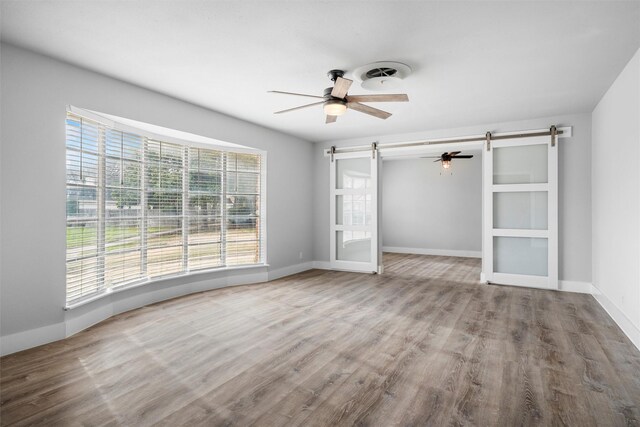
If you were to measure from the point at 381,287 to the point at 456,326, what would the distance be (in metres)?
1.91

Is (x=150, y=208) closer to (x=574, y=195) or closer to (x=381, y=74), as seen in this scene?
(x=381, y=74)

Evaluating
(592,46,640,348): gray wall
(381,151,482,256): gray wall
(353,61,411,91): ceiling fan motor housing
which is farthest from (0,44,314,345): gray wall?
(381,151,482,256): gray wall

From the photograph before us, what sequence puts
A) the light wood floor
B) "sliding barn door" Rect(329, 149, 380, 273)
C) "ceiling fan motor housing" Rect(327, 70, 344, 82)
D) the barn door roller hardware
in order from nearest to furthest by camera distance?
1. the light wood floor
2. "ceiling fan motor housing" Rect(327, 70, 344, 82)
3. the barn door roller hardware
4. "sliding barn door" Rect(329, 149, 380, 273)

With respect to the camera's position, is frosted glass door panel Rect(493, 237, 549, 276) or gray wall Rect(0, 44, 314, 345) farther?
frosted glass door panel Rect(493, 237, 549, 276)

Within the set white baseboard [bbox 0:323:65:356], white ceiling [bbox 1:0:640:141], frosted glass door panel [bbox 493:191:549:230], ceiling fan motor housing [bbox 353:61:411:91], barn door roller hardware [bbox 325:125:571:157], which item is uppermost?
white ceiling [bbox 1:0:640:141]

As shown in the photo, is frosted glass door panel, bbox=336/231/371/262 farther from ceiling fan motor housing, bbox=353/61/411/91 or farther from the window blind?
ceiling fan motor housing, bbox=353/61/411/91

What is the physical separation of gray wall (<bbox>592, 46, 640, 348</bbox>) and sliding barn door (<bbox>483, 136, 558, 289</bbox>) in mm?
Answer: 566

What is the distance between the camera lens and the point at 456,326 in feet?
12.0

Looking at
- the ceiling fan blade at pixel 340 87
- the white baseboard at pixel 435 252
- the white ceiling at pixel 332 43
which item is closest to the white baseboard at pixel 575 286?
the white ceiling at pixel 332 43

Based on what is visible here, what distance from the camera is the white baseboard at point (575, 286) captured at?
5.06 metres

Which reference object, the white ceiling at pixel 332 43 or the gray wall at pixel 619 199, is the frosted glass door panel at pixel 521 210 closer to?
the gray wall at pixel 619 199

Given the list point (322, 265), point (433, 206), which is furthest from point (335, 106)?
point (433, 206)

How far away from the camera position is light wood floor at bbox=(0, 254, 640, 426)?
210 cm

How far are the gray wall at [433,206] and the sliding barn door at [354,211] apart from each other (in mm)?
3480
